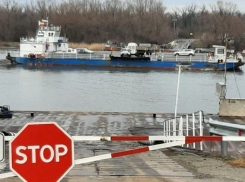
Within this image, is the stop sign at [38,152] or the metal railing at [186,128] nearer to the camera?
the stop sign at [38,152]

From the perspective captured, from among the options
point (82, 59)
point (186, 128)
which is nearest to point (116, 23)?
point (82, 59)

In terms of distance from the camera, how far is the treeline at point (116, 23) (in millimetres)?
111125

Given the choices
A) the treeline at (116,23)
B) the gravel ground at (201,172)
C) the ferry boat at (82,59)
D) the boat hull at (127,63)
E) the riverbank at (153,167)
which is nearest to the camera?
the gravel ground at (201,172)

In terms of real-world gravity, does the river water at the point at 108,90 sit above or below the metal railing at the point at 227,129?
below

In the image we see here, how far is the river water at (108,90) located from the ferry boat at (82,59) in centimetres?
198

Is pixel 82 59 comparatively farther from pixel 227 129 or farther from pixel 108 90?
pixel 227 129

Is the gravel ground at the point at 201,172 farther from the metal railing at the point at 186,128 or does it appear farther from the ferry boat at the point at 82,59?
the ferry boat at the point at 82,59

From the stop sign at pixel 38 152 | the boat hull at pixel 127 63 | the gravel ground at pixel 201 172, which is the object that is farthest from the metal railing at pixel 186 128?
the boat hull at pixel 127 63

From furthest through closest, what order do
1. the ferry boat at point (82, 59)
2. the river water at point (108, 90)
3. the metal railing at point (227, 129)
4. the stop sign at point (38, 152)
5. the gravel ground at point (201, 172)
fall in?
1. the ferry boat at point (82, 59)
2. the river water at point (108, 90)
3. the metal railing at point (227, 129)
4. the gravel ground at point (201, 172)
5. the stop sign at point (38, 152)

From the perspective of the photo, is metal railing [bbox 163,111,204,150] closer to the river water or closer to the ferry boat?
the river water

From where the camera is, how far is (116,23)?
115438 mm

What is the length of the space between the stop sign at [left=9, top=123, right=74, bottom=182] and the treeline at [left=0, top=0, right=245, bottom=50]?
9820 cm

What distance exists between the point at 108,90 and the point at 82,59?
25123 millimetres

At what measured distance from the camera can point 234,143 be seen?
36.3 feet
